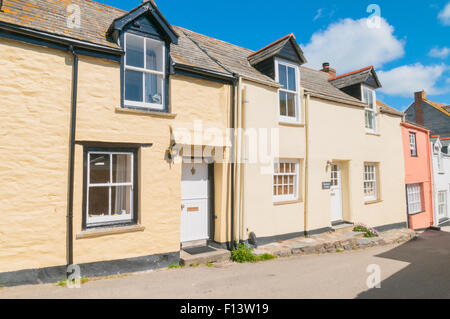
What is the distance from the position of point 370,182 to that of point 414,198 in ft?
17.1

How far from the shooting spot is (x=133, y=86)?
7.43 metres

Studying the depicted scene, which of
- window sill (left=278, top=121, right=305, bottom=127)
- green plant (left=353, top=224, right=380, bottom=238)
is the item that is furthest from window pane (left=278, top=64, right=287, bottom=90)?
green plant (left=353, top=224, right=380, bottom=238)

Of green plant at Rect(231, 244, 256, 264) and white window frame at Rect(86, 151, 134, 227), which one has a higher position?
white window frame at Rect(86, 151, 134, 227)

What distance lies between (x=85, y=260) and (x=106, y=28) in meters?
5.82

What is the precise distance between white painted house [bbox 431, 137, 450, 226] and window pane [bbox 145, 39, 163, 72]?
17911 mm

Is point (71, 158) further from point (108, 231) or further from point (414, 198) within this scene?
point (414, 198)

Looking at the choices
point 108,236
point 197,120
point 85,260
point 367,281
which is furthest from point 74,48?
point 367,281

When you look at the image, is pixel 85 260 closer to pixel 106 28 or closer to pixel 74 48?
pixel 74 48

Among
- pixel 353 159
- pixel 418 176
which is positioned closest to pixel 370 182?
pixel 353 159

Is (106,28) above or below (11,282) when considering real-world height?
above

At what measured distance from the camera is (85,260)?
6203mm

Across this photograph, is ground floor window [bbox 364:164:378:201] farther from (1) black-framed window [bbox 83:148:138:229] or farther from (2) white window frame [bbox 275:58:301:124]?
(1) black-framed window [bbox 83:148:138:229]

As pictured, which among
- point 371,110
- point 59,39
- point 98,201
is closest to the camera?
point 59,39

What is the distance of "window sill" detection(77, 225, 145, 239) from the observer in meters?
6.20
